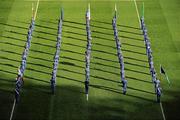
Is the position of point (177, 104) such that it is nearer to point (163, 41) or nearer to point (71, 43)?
point (163, 41)

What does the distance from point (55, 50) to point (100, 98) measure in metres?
6.39

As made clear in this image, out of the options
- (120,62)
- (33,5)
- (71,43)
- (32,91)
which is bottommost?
(32,91)

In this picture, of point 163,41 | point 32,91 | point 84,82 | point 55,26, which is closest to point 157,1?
point 163,41

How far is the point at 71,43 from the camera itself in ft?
114

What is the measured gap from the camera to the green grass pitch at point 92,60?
1103 inches

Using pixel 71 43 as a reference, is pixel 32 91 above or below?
below

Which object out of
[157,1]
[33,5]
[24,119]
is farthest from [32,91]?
[157,1]

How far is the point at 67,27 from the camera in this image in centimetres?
3675

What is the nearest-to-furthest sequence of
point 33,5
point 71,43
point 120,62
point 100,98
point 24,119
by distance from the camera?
point 24,119, point 100,98, point 120,62, point 71,43, point 33,5

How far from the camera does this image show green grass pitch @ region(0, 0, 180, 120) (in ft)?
91.9

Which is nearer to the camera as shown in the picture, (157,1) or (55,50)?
(55,50)

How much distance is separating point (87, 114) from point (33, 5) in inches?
604

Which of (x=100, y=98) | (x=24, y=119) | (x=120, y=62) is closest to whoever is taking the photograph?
(x=24, y=119)

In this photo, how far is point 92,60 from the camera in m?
32.6
